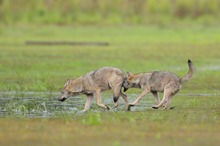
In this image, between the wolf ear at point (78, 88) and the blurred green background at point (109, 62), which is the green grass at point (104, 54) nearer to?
the blurred green background at point (109, 62)

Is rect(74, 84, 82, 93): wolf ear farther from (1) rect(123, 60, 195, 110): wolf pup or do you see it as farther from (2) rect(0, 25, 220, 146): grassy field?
(1) rect(123, 60, 195, 110): wolf pup

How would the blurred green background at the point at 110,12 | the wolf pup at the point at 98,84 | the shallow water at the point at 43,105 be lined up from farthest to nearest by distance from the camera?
the blurred green background at the point at 110,12, the wolf pup at the point at 98,84, the shallow water at the point at 43,105

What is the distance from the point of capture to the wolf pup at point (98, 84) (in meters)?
15.7

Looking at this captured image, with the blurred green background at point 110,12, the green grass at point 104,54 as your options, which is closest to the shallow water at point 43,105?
the green grass at point 104,54

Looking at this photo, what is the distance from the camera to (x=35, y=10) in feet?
182

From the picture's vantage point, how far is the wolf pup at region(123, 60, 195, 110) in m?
15.6

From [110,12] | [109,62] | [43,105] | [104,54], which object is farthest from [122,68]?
[110,12]

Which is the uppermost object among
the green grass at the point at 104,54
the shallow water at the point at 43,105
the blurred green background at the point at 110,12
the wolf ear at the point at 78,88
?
the blurred green background at the point at 110,12

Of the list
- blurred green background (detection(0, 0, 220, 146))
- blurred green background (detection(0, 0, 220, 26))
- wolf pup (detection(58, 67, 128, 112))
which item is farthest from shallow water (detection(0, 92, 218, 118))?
blurred green background (detection(0, 0, 220, 26))

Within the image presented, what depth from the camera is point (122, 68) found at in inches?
996

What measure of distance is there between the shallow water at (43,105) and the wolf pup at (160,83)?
38cm

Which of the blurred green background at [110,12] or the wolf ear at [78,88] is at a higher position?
the blurred green background at [110,12]

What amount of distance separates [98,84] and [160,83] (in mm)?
1193

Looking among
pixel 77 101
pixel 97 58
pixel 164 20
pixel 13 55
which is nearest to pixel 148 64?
pixel 97 58
